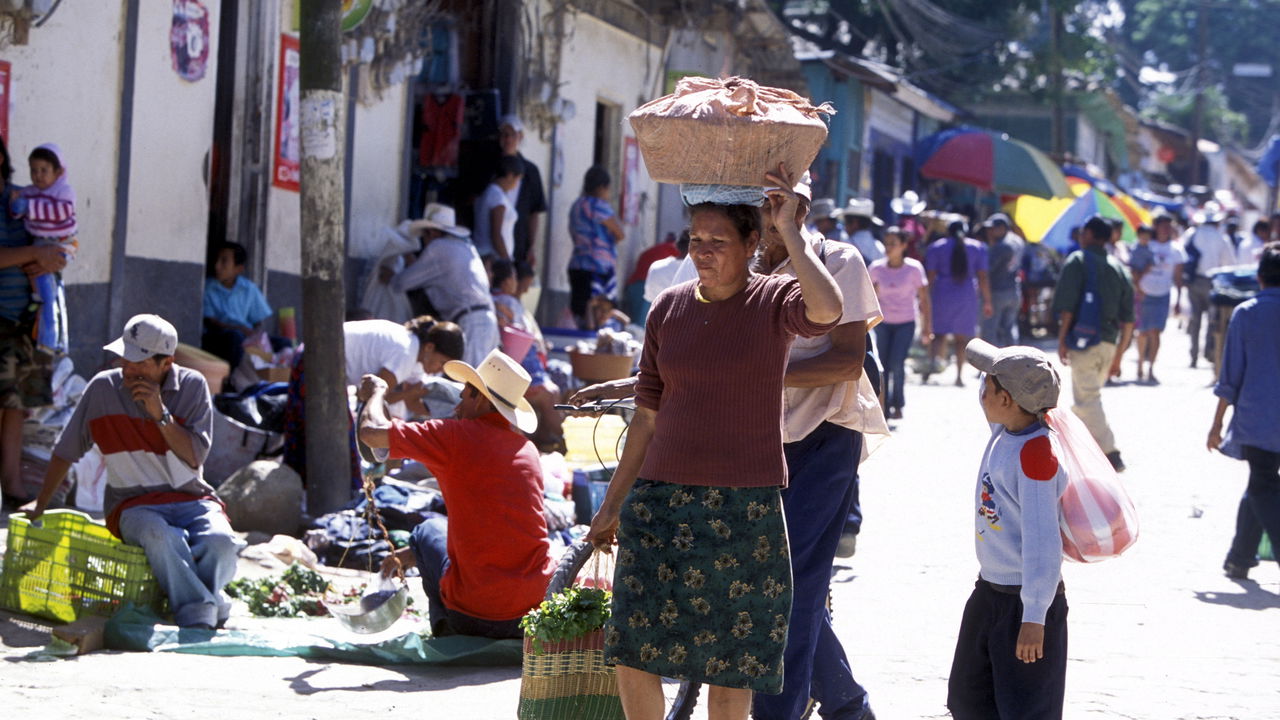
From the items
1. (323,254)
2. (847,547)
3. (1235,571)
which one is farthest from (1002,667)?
(323,254)

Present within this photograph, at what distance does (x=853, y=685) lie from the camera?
4.82 metres

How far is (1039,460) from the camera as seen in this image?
14.3 feet

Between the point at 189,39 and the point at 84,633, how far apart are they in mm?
5257

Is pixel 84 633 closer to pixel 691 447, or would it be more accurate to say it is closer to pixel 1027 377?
pixel 691 447

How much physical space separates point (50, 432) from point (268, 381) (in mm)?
1823

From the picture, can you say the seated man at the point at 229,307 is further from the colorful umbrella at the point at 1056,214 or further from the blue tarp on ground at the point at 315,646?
the colorful umbrella at the point at 1056,214

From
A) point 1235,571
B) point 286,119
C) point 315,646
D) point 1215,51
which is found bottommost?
point 315,646

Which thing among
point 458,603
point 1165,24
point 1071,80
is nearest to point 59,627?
point 458,603

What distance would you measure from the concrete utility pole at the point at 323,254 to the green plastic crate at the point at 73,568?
200cm

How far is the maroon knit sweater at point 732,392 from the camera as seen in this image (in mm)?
3922

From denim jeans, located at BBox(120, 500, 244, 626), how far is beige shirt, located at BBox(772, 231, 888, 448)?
2.75m

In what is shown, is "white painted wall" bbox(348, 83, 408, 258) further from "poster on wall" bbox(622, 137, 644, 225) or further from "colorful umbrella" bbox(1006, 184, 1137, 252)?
"colorful umbrella" bbox(1006, 184, 1137, 252)

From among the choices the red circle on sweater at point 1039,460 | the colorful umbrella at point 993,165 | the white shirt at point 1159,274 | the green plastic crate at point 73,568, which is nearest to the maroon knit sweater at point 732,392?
the red circle on sweater at point 1039,460

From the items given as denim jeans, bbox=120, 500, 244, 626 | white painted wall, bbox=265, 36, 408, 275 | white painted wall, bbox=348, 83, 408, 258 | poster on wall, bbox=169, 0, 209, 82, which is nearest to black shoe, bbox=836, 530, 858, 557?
denim jeans, bbox=120, 500, 244, 626
